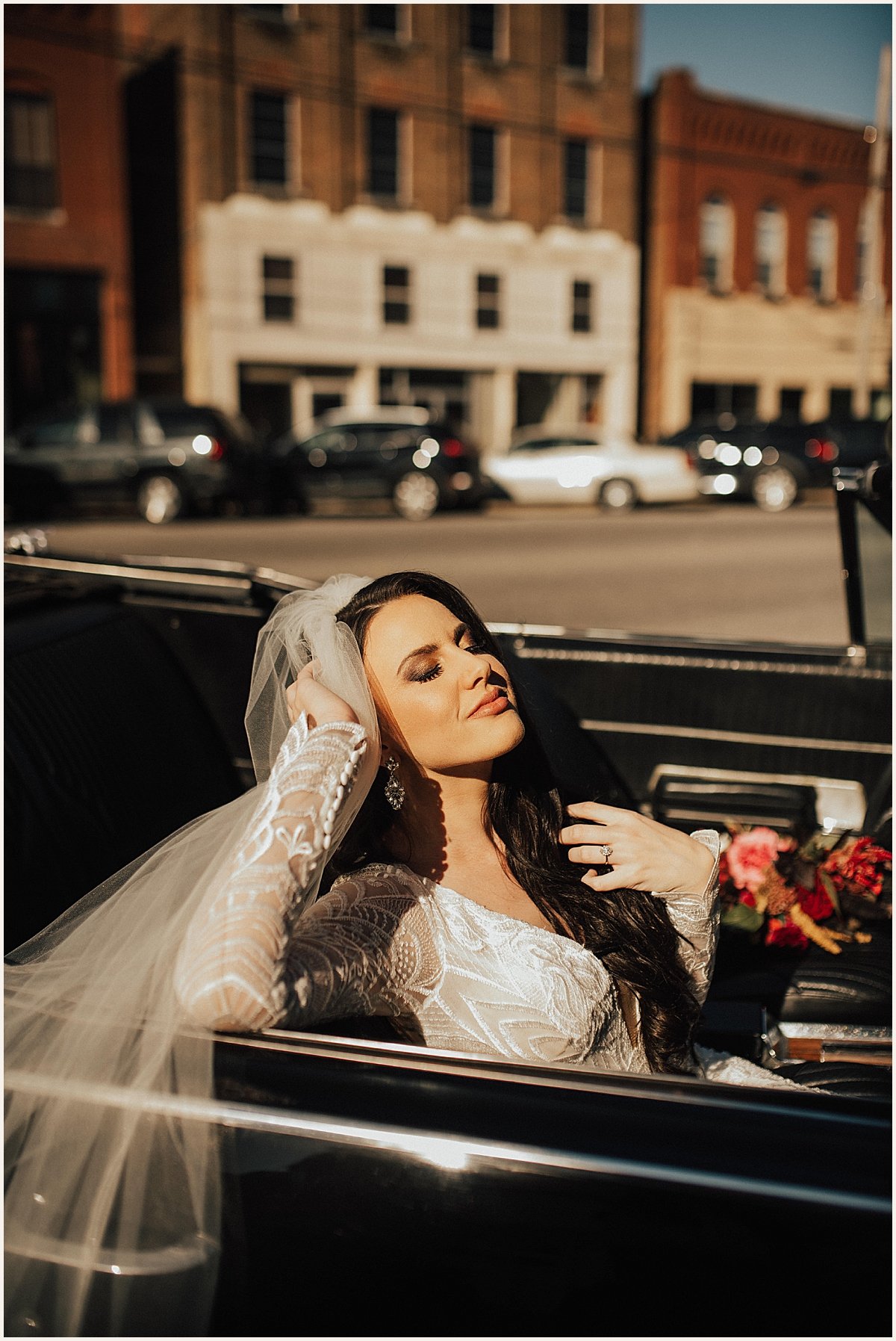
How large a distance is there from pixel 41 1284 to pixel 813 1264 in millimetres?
814

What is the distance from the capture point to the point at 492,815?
2.05 metres

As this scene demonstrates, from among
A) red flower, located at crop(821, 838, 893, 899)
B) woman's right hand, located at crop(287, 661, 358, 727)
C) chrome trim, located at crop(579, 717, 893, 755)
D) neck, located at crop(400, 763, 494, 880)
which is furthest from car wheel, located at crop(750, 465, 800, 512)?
woman's right hand, located at crop(287, 661, 358, 727)

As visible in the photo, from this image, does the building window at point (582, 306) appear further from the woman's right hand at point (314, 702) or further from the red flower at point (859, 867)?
the woman's right hand at point (314, 702)

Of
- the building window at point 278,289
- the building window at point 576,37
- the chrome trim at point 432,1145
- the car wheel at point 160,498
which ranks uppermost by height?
the building window at point 576,37

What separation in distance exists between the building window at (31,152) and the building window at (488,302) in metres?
8.95

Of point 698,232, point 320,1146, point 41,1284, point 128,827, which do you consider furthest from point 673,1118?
point 698,232

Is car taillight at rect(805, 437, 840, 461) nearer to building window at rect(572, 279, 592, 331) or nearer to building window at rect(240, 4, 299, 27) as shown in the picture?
building window at rect(572, 279, 592, 331)

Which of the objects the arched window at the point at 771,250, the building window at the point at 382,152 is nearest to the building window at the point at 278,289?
the building window at the point at 382,152

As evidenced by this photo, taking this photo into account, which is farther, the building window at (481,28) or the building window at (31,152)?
the building window at (481,28)

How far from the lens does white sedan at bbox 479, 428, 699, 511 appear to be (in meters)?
19.0

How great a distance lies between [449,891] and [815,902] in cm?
125

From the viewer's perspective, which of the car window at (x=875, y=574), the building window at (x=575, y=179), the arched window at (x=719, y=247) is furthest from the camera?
the arched window at (x=719, y=247)

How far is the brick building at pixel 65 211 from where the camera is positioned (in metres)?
22.2

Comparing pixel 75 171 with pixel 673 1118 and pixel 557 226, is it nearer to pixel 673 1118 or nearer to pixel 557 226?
pixel 557 226
